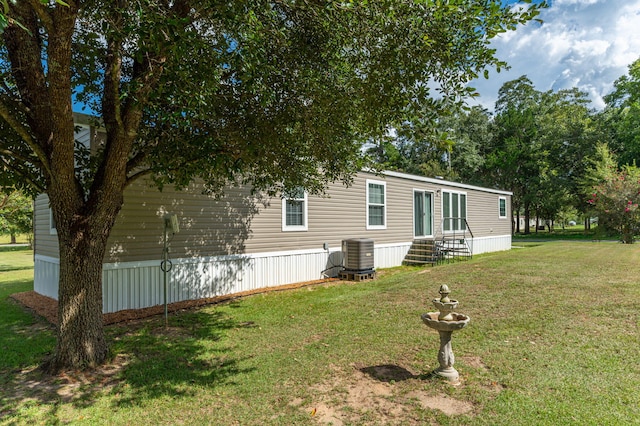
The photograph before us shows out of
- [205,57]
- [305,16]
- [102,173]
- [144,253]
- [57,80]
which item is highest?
[305,16]

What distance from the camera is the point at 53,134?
370 cm

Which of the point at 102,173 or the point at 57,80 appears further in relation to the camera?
the point at 102,173

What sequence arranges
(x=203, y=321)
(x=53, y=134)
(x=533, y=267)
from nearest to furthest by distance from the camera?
(x=53, y=134), (x=203, y=321), (x=533, y=267)

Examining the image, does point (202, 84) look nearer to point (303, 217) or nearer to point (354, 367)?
point (354, 367)

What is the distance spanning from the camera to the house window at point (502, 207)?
1887 centimetres

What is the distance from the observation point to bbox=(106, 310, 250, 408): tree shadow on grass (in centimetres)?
348

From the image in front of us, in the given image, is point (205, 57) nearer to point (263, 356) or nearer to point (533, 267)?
point (263, 356)

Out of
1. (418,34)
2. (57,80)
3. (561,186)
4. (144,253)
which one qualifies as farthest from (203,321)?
(561,186)

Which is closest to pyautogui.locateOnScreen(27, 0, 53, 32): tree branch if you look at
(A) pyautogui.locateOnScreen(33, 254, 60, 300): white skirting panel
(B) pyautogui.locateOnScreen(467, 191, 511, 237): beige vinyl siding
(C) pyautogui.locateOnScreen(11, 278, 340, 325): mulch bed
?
(C) pyautogui.locateOnScreen(11, 278, 340, 325): mulch bed

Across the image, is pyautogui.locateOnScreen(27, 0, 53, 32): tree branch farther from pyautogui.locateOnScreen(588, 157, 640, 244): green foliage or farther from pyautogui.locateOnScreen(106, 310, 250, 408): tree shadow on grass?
pyautogui.locateOnScreen(588, 157, 640, 244): green foliage

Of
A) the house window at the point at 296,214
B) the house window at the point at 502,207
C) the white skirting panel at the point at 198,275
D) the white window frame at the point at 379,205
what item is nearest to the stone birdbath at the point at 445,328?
the white skirting panel at the point at 198,275

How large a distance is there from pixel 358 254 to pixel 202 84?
7.36 metres

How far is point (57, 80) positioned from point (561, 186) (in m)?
32.2

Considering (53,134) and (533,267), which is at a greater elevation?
(53,134)
